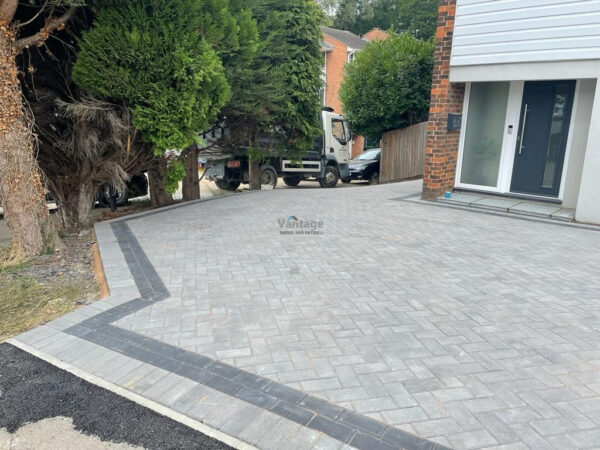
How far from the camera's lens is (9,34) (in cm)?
512

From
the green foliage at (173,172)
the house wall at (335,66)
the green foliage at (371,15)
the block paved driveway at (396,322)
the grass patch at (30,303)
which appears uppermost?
the green foliage at (371,15)

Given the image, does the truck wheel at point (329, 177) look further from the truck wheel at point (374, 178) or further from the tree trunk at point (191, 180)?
the tree trunk at point (191, 180)

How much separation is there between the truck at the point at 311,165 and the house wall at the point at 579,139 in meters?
7.46

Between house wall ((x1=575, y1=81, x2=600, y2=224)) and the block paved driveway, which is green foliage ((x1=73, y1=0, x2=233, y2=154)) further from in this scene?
house wall ((x1=575, y1=81, x2=600, y2=224))

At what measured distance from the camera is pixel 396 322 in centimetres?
374

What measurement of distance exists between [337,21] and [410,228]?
42.3 meters

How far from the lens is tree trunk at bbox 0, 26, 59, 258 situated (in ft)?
16.7

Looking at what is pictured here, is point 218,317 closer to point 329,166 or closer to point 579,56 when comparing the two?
point 579,56

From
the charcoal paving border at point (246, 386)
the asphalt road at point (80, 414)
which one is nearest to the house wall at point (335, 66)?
the charcoal paving border at point (246, 386)

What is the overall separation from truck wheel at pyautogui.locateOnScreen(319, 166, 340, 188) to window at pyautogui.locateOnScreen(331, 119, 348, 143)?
3.59ft

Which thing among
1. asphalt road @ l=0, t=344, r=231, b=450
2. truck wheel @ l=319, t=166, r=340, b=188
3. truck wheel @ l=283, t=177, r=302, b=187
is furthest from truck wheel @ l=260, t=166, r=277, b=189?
asphalt road @ l=0, t=344, r=231, b=450

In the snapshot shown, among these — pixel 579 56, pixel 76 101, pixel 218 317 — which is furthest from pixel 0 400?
pixel 579 56

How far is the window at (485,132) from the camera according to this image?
8508 millimetres

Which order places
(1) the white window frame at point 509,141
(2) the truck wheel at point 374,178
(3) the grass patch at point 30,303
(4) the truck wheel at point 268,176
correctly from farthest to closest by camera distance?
(2) the truck wheel at point 374,178, (4) the truck wheel at point 268,176, (1) the white window frame at point 509,141, (3) the grass patch at point 30,303
